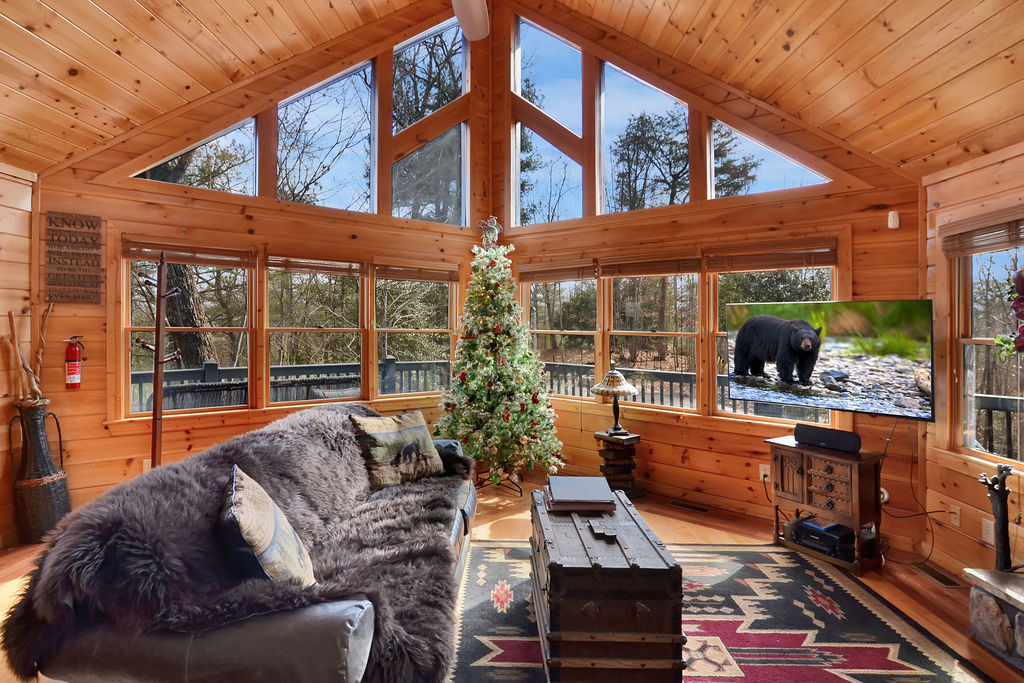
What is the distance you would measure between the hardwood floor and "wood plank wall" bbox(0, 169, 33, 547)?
1.15 feet

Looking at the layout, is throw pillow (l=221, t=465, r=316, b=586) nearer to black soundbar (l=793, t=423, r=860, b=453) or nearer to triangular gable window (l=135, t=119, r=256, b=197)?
black soundbar (l=793, t=423, r=860, b=453)

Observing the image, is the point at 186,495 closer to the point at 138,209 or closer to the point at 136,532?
the point at 136,532

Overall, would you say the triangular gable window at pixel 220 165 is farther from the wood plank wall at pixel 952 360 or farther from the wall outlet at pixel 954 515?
the wall outlet at pixel 954 515

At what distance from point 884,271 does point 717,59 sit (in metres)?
1.79

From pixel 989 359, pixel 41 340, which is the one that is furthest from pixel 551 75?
pixel 41 340

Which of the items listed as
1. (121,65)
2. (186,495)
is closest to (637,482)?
(186,495)

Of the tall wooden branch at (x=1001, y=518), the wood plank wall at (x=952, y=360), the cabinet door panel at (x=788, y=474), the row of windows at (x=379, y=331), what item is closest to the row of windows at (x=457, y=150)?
the row of windows at (x=379, y=331)

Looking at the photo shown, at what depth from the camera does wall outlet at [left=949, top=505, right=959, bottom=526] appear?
9.86ft

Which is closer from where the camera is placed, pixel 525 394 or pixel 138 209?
pixel 138 209

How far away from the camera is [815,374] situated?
329 cm

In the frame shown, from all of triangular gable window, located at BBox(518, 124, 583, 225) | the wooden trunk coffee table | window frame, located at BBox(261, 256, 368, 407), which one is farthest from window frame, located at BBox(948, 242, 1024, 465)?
window frame, located at BBox(261, 256, 368, 407)

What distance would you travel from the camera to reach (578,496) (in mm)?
2453

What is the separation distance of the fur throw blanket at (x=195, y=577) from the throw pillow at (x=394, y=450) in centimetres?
87

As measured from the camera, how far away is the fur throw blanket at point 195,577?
4.49ft
